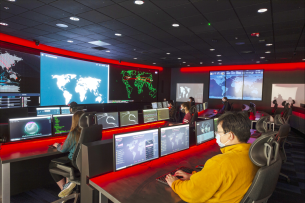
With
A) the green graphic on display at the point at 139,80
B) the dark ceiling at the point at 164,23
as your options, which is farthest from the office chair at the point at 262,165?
the green graphic on display at the point at 139,80

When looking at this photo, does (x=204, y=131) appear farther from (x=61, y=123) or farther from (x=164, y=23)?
(x=164, y=23)

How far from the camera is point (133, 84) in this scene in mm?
10336

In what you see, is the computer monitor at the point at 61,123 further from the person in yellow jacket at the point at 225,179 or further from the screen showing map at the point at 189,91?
the screen showing map at the point at 189,91

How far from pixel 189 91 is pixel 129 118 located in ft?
25.5

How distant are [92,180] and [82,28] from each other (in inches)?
154

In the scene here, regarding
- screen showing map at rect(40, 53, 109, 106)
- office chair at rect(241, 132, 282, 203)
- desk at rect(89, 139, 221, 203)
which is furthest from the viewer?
screen showing map at rect(40, 53, 109, 106)

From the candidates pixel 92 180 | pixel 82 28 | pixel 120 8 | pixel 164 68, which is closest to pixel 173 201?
pixel 92 180

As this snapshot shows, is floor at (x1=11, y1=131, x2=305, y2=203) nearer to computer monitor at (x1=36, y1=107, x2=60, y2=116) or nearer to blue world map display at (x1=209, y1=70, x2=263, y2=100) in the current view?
computer monitor at (x1=36, y1=107, x2=60, y2=116)

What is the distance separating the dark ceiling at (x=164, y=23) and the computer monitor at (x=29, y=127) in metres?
1.98

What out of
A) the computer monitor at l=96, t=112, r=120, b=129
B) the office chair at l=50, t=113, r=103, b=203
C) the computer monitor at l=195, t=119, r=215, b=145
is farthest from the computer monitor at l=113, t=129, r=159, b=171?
the computer monitor at l=96, t=112, r=120, b=129

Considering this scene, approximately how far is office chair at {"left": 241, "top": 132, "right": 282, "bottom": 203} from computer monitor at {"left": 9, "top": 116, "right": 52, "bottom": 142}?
Result: 109 inches

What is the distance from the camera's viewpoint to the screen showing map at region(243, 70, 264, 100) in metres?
9.33

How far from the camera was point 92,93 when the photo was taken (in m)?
8.30

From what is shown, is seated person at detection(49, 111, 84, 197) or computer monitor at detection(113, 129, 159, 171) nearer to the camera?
computer monitor at detection(113, 129, 159, 171)
